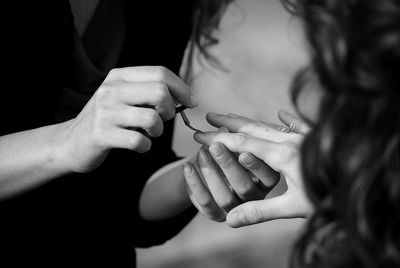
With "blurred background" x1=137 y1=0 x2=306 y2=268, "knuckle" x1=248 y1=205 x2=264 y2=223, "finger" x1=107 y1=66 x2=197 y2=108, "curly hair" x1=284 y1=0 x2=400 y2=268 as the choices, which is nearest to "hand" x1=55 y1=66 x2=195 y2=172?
"finger" x1=107 y1=66 x2=197 y2=108

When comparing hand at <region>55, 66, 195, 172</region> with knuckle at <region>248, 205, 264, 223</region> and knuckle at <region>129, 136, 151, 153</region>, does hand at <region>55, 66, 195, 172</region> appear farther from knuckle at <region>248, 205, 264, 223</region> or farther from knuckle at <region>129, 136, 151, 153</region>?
knuckle at <region>248, 205, 264, 223</region>

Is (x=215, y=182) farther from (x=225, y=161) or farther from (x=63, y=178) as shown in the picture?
(x=63, y=178)

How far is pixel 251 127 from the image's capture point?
1.28 meters

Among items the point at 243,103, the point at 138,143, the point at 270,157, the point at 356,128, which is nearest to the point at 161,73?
the point at 138,143

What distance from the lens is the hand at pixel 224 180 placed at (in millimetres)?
1231

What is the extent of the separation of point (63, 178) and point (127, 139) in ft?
1.18

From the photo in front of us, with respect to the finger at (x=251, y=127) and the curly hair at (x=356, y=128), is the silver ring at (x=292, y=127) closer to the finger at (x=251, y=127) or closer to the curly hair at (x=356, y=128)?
the finger at (x=251, y=127)

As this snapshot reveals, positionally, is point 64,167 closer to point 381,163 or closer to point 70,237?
point 70,237

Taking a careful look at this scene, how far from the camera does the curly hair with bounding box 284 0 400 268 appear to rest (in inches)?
29.1

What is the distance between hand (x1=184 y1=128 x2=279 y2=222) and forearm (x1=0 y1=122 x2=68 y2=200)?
0.78 ft

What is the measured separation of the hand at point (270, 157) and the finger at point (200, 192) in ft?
0.21

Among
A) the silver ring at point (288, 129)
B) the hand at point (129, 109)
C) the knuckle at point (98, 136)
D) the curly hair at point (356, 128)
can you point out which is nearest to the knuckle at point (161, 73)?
the hand at point (129, 109)

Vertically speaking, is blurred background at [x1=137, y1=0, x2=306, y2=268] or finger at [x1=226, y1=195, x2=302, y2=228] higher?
finger at [x1=226, y1=195, x2=302, y2=228]

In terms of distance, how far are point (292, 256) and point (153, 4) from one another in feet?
3.11
